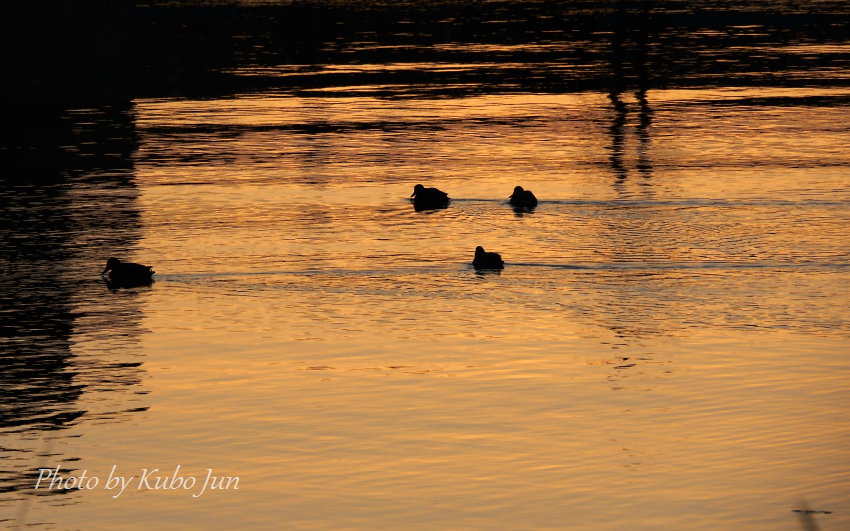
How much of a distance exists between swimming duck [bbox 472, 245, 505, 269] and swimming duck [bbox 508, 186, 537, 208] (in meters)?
6.43

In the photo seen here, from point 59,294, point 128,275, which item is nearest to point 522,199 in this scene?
point 128,275

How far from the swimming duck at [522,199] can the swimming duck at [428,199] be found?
1572mm

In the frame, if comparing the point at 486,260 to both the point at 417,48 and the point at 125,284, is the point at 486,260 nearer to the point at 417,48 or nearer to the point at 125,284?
the point at 125,284

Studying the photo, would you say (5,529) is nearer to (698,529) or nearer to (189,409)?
(189,409)

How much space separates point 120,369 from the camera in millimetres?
23344

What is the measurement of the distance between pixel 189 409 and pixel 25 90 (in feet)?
161

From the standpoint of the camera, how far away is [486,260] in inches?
1149

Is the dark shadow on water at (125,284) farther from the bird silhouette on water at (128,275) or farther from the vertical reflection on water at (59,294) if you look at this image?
the vertical reflection on water at (59,294)

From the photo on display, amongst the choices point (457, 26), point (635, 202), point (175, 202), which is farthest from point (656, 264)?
point (457, 26)

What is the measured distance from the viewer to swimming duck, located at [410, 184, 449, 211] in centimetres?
3634

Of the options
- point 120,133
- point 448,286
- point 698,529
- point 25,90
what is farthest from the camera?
point 25,90

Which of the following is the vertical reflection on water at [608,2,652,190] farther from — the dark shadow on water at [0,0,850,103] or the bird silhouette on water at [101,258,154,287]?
the bird silhouette on water at [101,258,154,287]

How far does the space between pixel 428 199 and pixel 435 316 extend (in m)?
10.4

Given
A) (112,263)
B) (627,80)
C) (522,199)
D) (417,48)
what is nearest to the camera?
(112,263)
